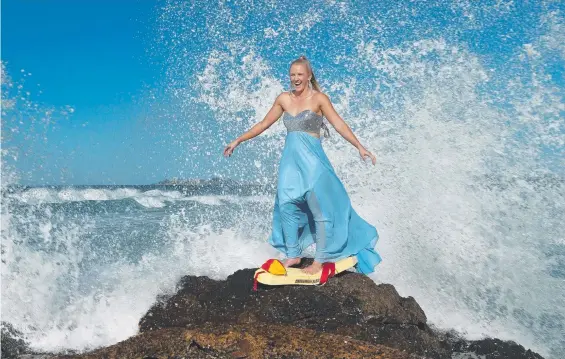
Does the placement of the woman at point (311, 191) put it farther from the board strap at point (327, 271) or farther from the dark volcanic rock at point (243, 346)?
the dark volcanic rock at point (243, 346)

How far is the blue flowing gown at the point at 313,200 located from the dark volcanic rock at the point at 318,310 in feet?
1.37

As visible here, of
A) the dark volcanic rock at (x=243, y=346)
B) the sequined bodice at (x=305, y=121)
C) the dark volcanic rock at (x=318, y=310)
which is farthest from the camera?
the sequined bodice at (x=305, y=121)

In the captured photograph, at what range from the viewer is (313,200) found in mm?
4898

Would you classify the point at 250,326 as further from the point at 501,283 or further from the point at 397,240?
the point at 501,283

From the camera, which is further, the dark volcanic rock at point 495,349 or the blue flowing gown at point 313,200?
the blue flowing gown at point 313,200

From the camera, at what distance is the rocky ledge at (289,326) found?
312 centimetres

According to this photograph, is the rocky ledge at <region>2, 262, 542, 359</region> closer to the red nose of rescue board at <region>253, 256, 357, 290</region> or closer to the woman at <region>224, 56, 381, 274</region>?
the red nose of rescue board at <region>253, 256, 357, 290</region>

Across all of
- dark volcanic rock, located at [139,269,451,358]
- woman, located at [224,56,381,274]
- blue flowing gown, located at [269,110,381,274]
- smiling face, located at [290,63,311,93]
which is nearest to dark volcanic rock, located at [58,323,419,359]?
dark volcanic rock, located at [139,269,451,358]

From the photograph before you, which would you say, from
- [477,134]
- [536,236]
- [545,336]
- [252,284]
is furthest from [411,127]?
[252,284]

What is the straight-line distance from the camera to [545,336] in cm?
653

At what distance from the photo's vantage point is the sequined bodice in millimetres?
5051

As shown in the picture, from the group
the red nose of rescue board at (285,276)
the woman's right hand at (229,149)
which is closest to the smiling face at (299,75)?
the woman's right hand at (229,149)

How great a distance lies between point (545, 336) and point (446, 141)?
336 cm

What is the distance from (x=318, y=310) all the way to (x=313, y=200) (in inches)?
46.1
